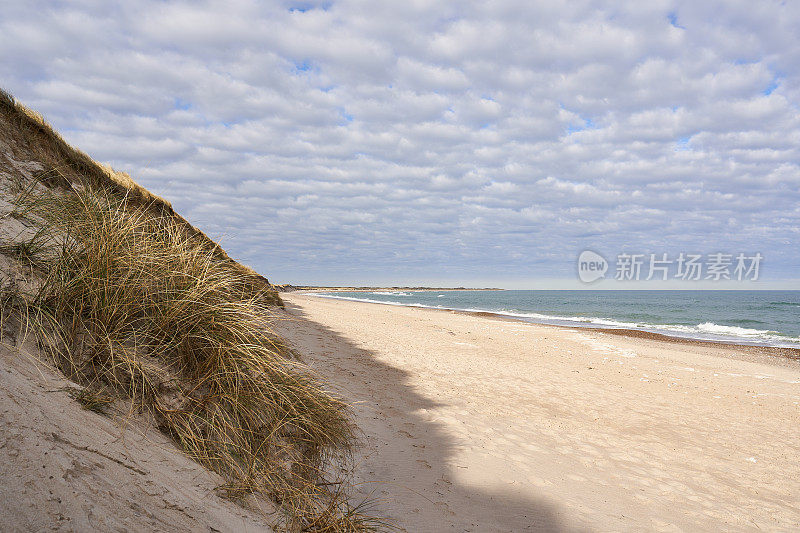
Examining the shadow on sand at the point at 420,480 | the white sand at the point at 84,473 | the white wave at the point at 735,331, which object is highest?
the white wave at the point at 735,331

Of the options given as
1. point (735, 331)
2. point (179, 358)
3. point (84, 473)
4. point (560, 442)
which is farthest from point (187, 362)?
point (735, 331)

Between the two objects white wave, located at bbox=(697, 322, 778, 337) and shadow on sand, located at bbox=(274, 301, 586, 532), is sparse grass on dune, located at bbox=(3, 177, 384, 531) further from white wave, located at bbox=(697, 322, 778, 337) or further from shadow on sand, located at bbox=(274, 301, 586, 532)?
white wave, located at bbox=(697, 322, 778, 337)

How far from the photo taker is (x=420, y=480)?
13.5 ft

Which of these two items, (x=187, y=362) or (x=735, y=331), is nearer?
(x=187, y=362)

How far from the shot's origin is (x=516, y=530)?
11.4 feet

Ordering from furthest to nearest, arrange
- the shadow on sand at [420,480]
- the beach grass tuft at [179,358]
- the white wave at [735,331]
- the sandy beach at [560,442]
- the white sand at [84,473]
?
1. the white wave at [735,331]
2. the sandy beach at [560,442]
3. the shadow on sand at [420,480]
4. the beach grass tuft at [179,358]
5. the white sand at [84,473]

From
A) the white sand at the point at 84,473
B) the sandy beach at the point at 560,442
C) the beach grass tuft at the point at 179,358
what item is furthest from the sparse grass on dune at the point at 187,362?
the sandy beach at the point at 560,442

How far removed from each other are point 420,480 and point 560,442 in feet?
8.45

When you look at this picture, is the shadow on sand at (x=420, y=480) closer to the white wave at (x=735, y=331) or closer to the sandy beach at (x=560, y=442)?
the sandy beach at (x=560, y=442)

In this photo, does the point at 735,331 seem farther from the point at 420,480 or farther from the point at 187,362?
the point at 187,362

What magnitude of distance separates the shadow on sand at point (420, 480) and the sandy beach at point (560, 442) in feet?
0.06

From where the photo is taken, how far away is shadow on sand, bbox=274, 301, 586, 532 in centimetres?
353

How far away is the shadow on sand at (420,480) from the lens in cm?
353

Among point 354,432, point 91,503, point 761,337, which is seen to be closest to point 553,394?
point 354,432
